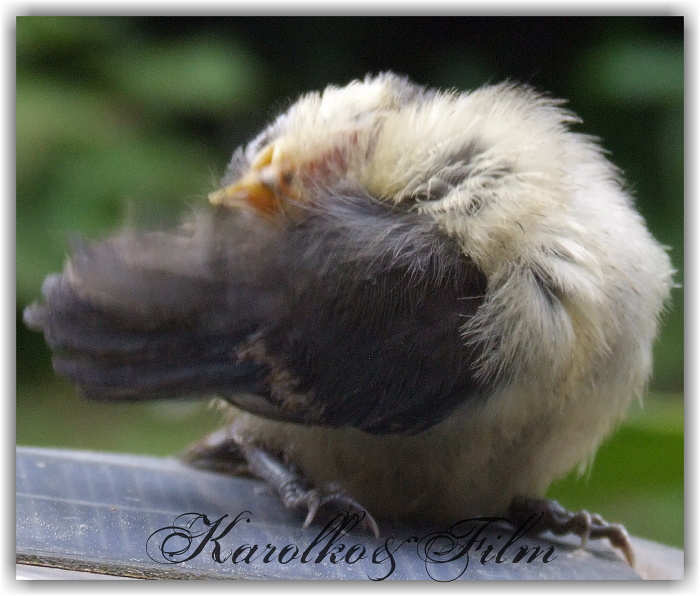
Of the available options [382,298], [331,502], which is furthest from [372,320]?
[331,502]

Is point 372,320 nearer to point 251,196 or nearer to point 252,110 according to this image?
point 251,196

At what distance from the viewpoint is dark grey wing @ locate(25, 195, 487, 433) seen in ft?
4.75

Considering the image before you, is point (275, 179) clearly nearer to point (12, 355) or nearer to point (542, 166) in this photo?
point (542, 166)

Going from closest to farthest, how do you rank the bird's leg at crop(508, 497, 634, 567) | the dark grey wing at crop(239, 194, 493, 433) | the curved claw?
the dark grey wing at crop(239, 194, 493, 433)
the curved claw
the bird's leg at crop(508, 497, 634, 567)

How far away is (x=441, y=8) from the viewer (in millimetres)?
1733

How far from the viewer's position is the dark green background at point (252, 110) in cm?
178

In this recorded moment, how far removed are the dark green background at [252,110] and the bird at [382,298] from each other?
11cm

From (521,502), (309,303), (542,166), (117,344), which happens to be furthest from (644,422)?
(117,344)

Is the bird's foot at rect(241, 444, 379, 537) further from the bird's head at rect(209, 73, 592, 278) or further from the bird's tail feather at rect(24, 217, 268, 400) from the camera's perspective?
the bird's head at rect(209, 73, 592, 278)

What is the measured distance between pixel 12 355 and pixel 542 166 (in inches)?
31.3

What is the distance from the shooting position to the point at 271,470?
175 cm

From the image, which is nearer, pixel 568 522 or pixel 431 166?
pixel 431 166

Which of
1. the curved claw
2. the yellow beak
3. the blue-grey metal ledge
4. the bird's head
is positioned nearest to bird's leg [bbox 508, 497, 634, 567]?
the blue-grey metal ledge

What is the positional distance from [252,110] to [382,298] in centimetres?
76
